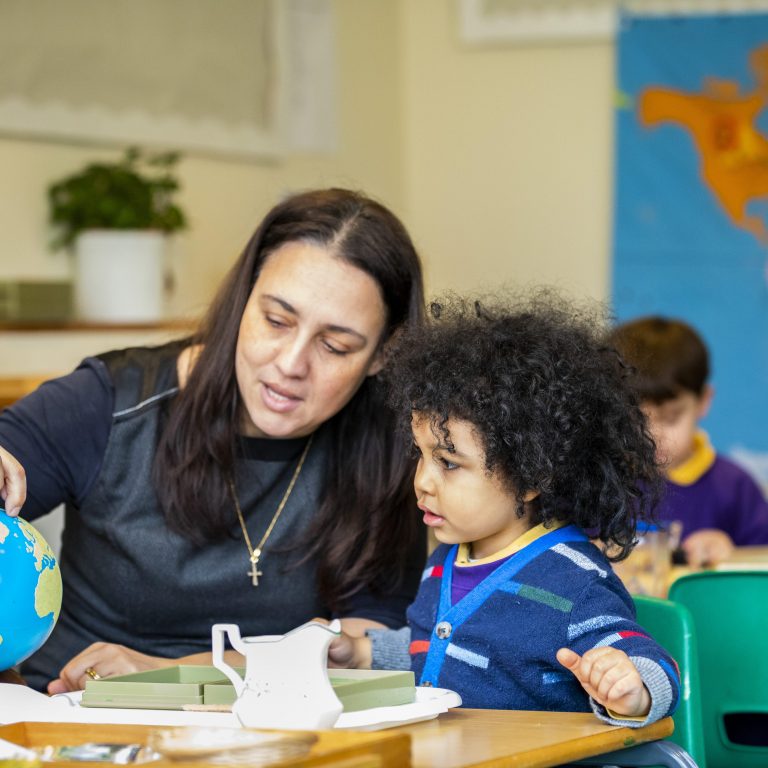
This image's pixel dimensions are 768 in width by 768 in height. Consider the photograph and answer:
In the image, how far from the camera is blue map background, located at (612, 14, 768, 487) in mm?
5027

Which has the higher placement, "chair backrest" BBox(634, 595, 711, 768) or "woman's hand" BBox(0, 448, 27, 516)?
"woman's hand" BBox(0, 448, 27, 516)

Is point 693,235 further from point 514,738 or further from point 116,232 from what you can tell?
point 514,738

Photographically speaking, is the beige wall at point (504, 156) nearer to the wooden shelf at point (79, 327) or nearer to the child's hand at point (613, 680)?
the wooden shelf at point (79, 327)

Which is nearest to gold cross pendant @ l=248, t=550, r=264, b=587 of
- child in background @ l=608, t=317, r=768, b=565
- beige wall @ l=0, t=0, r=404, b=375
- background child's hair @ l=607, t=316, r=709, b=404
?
beige wall @ l=0, t=0, r=404, b=375

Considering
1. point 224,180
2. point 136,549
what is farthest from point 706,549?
point 224,180

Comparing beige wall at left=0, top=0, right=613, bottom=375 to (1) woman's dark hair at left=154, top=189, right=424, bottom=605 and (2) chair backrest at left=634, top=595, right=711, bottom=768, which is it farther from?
(2) chair backrest at left=634, top=595, right=711, bottom=768

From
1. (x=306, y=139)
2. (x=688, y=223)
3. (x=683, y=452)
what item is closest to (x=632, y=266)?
(x=688, y=223)

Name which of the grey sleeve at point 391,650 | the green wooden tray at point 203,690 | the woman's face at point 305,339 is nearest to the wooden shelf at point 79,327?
the woman's face at point 305,339

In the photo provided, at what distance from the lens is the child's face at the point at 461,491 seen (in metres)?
1.70

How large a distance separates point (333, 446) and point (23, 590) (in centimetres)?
80

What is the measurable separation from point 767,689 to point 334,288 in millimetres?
956

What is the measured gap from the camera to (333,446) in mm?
2244

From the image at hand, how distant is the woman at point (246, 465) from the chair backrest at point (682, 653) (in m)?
0.43

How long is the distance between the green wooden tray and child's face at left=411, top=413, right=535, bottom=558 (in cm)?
33
